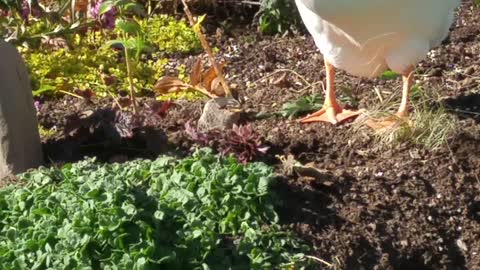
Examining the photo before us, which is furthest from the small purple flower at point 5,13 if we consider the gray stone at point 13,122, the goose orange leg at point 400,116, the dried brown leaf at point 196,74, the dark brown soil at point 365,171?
the goose orange leg at point 400,116

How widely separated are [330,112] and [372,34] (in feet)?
1.45

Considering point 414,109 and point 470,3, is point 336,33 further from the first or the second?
point 470,3

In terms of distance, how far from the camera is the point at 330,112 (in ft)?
14.3

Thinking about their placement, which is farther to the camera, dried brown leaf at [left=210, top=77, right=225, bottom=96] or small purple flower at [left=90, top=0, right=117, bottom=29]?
small purple flower at [left=90, top=0, right=117, bottom=29]

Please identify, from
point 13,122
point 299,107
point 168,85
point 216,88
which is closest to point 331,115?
point 299,107

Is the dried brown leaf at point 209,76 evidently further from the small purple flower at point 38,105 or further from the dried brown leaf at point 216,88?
the small purple flower at point 38,105

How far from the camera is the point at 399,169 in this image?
391 cm

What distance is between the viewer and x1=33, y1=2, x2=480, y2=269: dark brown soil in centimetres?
358

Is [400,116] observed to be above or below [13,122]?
below

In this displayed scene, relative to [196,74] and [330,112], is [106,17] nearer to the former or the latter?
[196,74]

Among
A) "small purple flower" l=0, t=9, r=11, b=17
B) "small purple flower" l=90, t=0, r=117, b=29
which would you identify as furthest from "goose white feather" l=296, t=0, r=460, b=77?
"small purple flower" l=0, t=9, r=11, b=17

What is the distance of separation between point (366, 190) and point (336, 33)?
67cm

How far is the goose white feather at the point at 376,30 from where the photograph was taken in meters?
3.87

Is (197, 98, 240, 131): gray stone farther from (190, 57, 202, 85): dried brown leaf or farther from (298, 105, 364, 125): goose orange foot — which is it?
(190, 57, 202, 85): dried brown leaf
